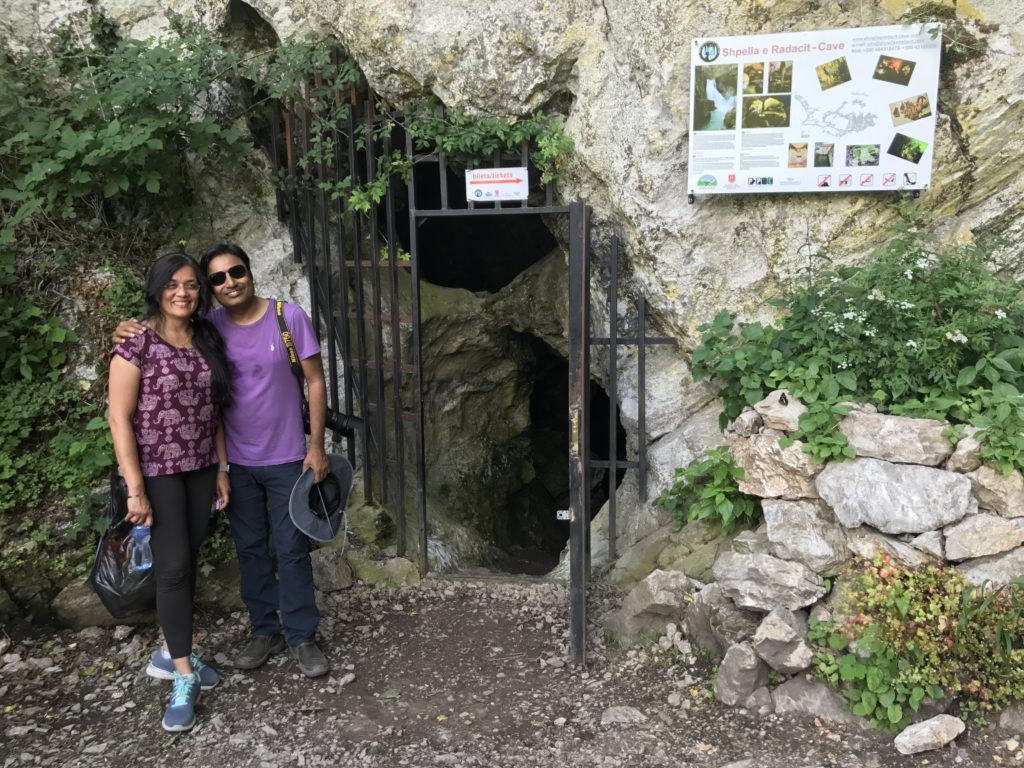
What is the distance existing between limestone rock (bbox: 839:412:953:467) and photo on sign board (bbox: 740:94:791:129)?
62.4 inches

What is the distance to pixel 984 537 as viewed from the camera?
3.05 metres

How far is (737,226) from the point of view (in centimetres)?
413

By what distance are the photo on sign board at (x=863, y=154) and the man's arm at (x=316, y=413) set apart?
286 cm

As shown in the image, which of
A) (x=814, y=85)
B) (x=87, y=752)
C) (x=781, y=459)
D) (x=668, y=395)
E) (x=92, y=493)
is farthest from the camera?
(x=668, y=395)

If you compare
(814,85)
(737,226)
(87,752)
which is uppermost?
(814,85)

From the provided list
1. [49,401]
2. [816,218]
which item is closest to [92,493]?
[49,401]

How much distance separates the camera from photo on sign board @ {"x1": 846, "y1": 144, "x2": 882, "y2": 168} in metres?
3.82

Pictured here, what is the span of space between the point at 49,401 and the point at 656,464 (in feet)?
11.6

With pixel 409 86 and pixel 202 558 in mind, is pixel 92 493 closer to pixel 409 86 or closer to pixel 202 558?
pixel 202 558

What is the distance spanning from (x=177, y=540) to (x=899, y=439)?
316 centimetres

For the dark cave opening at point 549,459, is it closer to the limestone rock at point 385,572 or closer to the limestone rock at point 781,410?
the limestone rock at point 385,572

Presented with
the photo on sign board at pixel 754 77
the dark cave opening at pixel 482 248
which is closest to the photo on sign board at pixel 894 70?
the photo on sign board at pixel 754 77

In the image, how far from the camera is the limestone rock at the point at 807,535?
3285mm

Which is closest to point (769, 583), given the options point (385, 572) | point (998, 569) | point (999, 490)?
point (998, 569)
